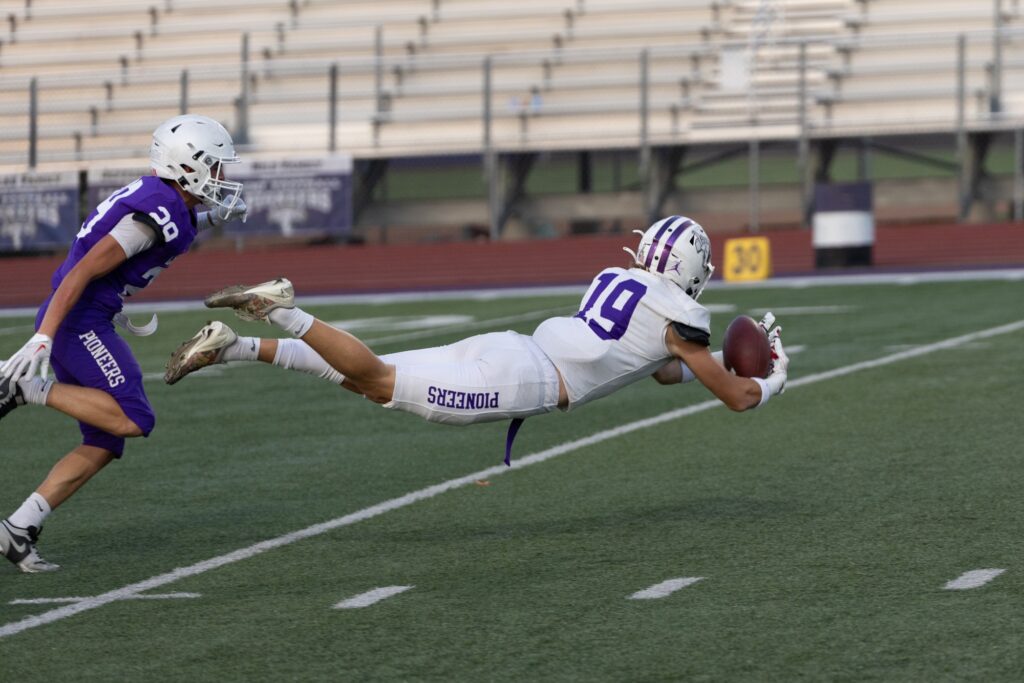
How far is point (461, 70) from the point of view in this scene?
78.4 ft

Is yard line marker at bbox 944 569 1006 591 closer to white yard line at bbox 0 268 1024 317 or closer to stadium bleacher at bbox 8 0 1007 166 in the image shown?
white yard line at bbox 0 268 1024 317

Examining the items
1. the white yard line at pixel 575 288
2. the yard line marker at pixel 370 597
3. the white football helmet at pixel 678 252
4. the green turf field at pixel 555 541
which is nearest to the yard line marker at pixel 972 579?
the green turf field at pixel 555 541

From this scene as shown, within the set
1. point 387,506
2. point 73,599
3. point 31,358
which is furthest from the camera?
point 387,506

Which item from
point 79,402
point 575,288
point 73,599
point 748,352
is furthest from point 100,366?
point 575,288

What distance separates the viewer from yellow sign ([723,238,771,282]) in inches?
753

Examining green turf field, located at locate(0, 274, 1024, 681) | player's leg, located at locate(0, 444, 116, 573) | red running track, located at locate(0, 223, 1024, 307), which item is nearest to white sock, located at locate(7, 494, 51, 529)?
player's leg, located at locate(0, 444, 116, 573)

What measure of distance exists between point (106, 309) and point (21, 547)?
0.84 metres

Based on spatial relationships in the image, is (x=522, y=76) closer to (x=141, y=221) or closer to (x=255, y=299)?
(x=141, y=221)

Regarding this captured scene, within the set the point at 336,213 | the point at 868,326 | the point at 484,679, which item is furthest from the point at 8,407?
the point at 336,213

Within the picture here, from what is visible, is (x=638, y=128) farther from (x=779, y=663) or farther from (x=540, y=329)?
(x=779, y=663)

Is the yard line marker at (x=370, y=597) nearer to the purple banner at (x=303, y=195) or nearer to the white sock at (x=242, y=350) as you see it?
the white sock at (x=242, y=350)

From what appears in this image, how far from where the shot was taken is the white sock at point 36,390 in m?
5.65

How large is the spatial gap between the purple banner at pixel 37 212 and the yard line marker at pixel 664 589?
18176 mm

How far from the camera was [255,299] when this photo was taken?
5551 mm
